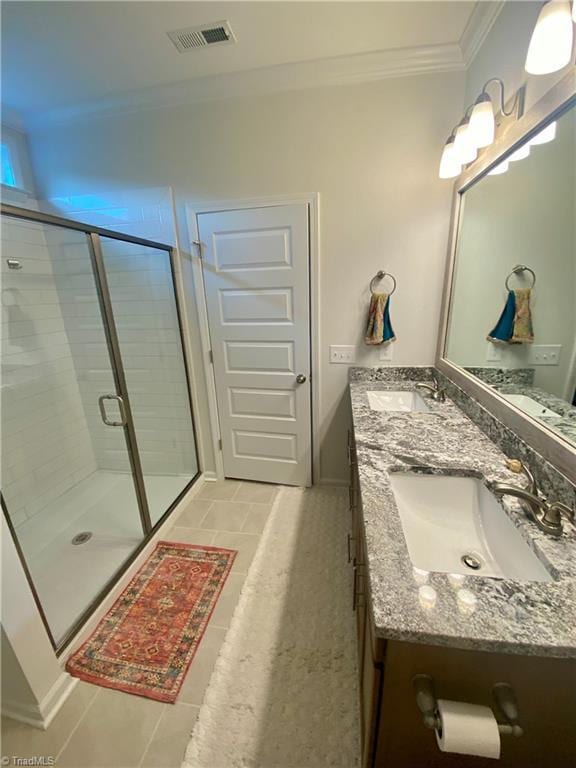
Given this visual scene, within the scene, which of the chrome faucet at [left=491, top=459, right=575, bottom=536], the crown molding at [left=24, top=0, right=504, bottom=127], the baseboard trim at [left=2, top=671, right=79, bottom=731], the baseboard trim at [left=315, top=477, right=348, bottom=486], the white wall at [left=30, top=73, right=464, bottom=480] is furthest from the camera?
the baseboard trim at [left=315, top=477, right=348, bottom=486]

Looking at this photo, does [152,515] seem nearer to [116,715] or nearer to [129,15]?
[116,715]

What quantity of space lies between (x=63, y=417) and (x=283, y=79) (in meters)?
2.87

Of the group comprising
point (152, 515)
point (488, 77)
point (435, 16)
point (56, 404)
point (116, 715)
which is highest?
point (435, 16)

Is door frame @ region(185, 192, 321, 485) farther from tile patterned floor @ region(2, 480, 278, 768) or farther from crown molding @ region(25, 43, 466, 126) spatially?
tile patterned floor @ region(2, 480, 278, 768)

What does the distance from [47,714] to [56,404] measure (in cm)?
196

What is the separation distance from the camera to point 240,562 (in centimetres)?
185

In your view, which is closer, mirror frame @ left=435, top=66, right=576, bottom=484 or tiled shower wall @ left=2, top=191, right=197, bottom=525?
mirror frame @ left=435, top=66, right=576, bottom=484

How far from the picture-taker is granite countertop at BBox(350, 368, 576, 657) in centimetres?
58

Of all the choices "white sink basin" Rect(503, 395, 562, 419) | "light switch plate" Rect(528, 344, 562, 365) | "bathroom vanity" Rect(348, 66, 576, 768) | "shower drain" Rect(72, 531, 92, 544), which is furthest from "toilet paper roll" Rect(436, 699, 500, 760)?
"shower drain" Rect(72, 531, 92, 544)

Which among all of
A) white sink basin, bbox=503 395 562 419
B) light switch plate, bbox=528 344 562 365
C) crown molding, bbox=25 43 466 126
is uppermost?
crown molding, bbox=25 43 466 126

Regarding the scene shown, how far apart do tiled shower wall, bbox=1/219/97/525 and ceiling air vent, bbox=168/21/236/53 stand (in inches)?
65.8

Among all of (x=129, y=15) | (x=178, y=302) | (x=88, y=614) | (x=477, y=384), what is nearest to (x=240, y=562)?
(x=88, y=614)

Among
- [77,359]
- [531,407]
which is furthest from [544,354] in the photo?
[77,359]

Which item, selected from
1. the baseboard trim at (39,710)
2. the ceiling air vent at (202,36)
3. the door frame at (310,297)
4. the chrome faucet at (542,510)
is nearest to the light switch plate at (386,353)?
the door frame at (310,297)
